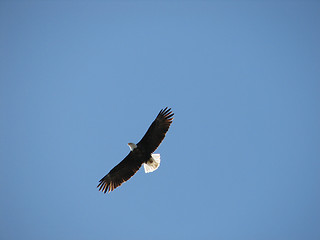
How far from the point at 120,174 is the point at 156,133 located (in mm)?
1927

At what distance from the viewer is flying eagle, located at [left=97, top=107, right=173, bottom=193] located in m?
9.26

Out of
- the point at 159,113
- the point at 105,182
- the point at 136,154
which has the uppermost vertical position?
the point at 159,113

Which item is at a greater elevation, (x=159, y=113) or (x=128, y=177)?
(x=159, y=113)

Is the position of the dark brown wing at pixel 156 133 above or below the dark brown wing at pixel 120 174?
above

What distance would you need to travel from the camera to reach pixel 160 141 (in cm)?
926

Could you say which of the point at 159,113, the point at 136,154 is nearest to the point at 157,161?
the point at 136,154

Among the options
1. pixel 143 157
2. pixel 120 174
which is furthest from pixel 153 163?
pixel 120 174

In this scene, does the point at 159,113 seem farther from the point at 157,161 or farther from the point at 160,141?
the point at 157,161

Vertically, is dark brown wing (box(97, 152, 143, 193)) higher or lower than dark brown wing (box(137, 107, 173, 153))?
lower

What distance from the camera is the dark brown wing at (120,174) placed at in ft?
31.3

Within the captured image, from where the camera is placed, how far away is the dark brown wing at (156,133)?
924 centimetres

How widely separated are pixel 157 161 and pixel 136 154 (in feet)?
2.65

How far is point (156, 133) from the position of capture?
365 inches

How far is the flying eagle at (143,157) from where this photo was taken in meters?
9.26
